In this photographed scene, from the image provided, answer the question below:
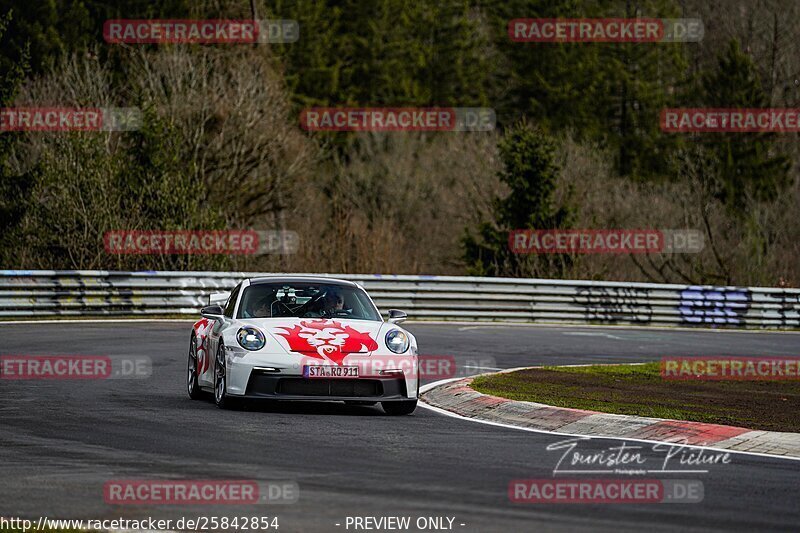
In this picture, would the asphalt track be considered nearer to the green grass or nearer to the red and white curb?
the red and white curb

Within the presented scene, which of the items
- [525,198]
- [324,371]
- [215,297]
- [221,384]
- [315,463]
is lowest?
[315,463]

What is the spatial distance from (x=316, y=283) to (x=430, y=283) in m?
17.8

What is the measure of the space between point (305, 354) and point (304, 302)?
1526 millimetres

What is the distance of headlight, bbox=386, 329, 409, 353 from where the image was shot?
13422 millimetres

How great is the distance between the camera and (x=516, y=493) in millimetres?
8531

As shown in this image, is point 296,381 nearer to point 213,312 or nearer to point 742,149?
point 213,312

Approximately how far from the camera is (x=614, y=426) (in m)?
12.2

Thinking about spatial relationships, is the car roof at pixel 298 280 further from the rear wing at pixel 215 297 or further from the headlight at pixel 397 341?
the rear wing at pixel 215 297

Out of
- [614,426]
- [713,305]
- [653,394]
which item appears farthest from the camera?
[713,305]

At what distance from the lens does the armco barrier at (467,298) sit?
2944cm

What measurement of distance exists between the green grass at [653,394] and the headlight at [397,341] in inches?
56.0

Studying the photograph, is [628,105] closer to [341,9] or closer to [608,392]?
[341,9]

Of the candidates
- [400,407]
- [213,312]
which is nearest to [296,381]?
[400,407]

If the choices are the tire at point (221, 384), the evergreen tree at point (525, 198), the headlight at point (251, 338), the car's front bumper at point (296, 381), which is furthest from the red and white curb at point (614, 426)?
the evergreen tree at point (525, 198)
